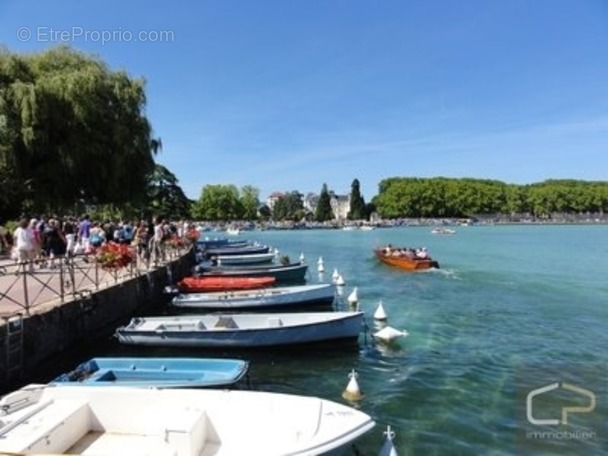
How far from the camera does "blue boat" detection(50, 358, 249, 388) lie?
10430 millimetres

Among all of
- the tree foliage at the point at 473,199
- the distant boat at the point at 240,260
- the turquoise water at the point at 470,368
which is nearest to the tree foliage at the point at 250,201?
the tree foliage at the point at 473,199

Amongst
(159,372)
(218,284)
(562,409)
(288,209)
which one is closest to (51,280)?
(218,284)

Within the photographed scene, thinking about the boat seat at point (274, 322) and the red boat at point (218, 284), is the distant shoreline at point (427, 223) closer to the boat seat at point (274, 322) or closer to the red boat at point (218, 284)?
the red boat at point (218, 284)

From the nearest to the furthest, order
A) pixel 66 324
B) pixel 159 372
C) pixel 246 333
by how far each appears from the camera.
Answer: pixel 159 372 → pixel 66 324 → pixel 246 333

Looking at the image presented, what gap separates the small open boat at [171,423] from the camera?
6723 millimetres

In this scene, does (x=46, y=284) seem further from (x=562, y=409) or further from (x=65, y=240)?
(x=562, y=409)

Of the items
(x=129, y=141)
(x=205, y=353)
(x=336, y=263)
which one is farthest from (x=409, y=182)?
(x=205, y=353)

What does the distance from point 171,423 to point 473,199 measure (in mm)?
186056

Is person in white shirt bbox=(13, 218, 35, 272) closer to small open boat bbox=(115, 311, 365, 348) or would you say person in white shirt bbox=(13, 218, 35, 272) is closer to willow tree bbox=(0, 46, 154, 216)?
small open boat bbox=(115, 311, 365, 348)

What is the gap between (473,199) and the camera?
604ft

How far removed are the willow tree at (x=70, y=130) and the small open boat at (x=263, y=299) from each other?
1022 centimetres

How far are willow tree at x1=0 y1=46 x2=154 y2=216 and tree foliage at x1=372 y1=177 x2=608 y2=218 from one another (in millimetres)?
156224

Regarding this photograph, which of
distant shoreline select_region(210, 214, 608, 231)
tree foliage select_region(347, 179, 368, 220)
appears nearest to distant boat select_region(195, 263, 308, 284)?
distant shoreline select_region(210, 214, 608, 231)

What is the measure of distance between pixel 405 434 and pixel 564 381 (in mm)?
5045
